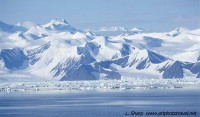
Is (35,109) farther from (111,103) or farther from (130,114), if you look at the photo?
(130,114)

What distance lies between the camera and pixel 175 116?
311 ft

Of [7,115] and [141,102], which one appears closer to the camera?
[7,115]

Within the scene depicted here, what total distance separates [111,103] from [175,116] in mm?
33643

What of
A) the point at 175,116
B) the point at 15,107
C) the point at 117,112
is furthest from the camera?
the point at 15,107

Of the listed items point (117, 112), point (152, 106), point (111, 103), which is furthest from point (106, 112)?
point (111, 103)

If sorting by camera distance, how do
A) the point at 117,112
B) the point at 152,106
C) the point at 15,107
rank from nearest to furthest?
1. the point at 117,112
2. the point at 152,106
3. the point at 15,107

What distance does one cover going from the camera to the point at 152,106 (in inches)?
4592

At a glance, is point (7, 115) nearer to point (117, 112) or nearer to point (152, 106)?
point (117, 112)

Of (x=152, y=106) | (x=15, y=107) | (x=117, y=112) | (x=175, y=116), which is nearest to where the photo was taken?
(x=175, y=116)

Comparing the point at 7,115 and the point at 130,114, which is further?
the point at 7,115

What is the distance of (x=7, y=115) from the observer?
108125 mm

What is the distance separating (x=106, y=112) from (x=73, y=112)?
5.73 metres

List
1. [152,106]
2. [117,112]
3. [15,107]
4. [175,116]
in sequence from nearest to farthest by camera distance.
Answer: [175,116] → [117,112] → [152,106] → [15,107]

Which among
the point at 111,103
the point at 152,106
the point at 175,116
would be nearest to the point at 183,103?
the point at 152,106
